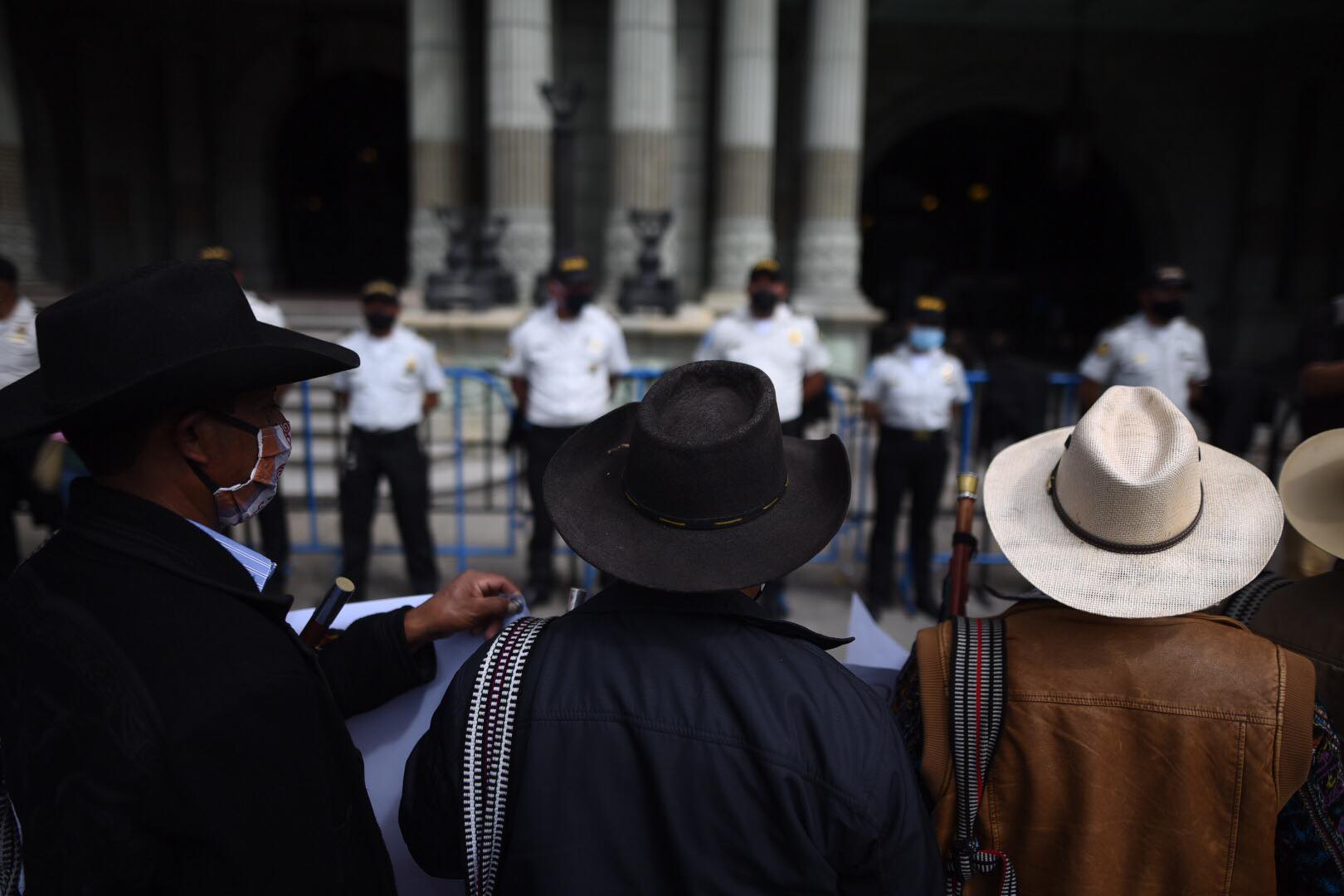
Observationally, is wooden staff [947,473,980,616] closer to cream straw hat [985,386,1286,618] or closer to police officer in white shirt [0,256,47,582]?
cream straw hat [985,386,1286,618]

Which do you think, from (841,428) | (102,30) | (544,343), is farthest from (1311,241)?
(102,30)

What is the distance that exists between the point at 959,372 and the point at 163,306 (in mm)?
5563

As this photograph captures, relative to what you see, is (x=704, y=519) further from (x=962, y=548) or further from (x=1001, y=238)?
(x=1001, y=238)

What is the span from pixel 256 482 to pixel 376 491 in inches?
175

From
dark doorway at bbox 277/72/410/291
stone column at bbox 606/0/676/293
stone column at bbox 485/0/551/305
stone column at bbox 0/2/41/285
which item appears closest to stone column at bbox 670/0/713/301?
stone column at bbox 606/0/676/293

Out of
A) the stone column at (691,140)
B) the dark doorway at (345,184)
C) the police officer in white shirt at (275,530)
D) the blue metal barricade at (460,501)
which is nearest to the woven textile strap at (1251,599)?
the blue metal barricade at (460,501)

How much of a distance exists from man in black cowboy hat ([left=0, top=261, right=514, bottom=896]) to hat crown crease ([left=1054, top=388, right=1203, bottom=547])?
137cm

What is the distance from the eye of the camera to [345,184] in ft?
55.2

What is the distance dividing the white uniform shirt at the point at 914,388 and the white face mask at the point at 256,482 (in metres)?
4.81

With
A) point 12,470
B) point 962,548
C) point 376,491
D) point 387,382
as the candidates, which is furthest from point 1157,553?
point 12,470

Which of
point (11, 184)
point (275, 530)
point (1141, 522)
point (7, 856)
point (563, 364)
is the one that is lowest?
point (275, 530)

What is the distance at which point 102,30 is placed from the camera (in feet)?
46.3

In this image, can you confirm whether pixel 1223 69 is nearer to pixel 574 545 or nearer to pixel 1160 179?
pixel 1160 179

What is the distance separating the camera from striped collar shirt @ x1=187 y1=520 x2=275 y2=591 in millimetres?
1560
